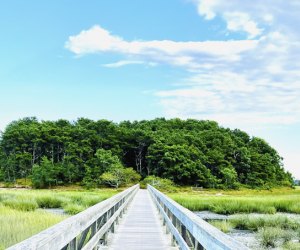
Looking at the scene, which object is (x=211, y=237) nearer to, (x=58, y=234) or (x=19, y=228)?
(x=58, y=234)

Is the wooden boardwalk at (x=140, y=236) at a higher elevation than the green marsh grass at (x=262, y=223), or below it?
higher

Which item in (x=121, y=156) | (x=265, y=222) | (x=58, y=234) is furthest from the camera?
(x=121, y=156)

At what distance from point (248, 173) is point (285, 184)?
34.0 feet

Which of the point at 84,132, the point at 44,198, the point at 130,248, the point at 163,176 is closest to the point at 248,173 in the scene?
the point at 163,176

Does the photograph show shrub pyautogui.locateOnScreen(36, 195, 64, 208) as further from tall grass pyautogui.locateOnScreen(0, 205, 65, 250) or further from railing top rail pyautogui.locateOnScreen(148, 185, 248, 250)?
railing top rail pyautogui.locateOnScreen(148, 185, 248, 250)

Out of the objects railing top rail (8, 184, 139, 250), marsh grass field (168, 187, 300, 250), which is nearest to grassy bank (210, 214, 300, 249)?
marsh grass field (168, 187, 300, 250)

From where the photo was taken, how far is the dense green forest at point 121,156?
79562mm

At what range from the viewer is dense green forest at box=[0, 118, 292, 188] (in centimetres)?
7956

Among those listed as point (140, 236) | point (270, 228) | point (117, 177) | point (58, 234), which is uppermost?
point (58, 234)

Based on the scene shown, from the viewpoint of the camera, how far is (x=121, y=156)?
87.0 meters

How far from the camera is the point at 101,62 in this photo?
214 feet

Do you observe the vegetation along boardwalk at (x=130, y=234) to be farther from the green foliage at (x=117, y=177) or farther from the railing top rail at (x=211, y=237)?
the green foliage at (x=117, y=177)

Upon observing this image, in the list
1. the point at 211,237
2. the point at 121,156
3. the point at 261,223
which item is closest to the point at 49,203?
the point at 261,223

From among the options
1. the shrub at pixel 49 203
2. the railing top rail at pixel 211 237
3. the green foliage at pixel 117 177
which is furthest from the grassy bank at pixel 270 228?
the green foliage at pixel 117 177
